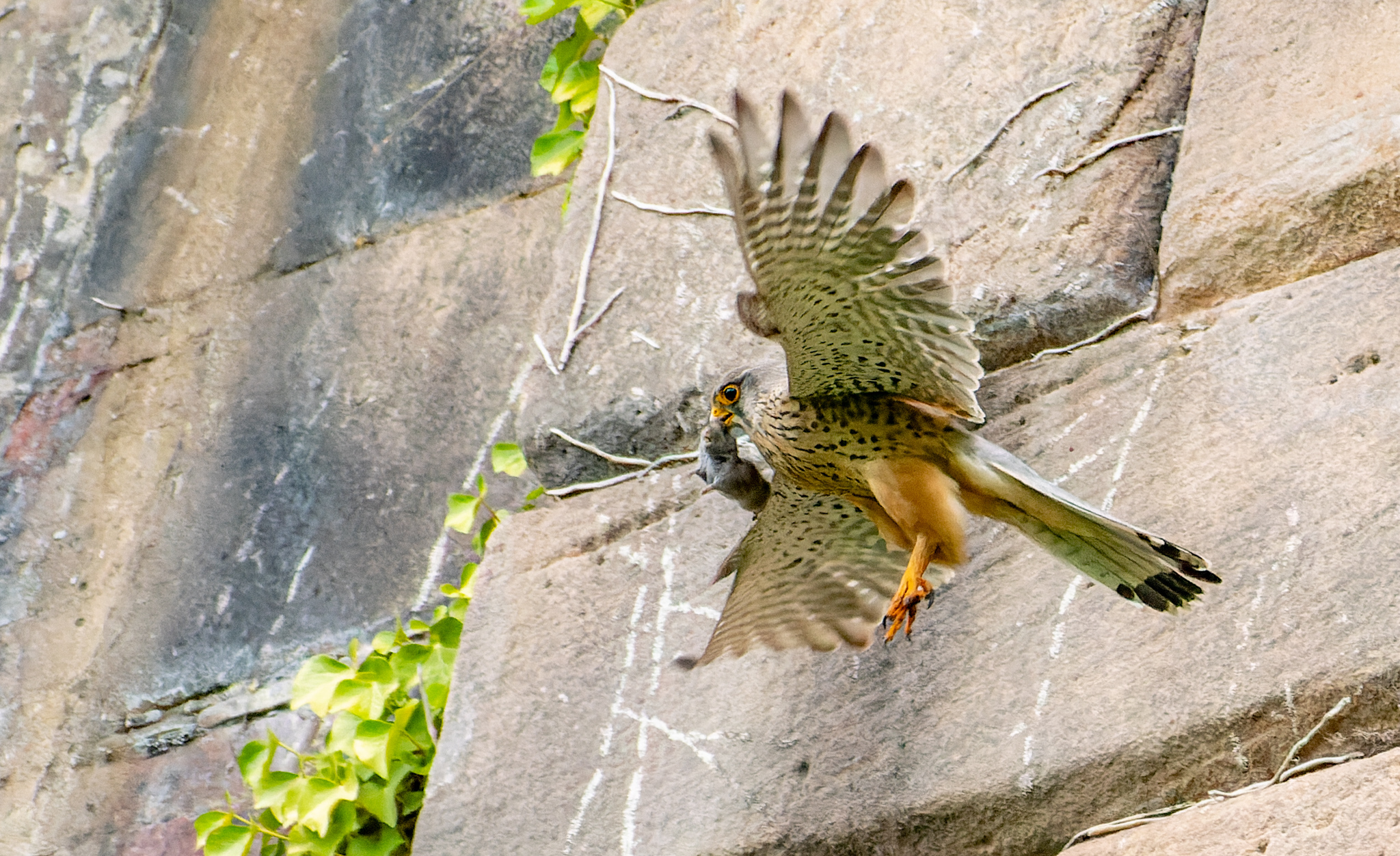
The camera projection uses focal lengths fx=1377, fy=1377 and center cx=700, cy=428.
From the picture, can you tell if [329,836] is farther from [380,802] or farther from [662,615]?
[662,615]

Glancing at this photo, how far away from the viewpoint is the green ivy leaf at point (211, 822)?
313 cm

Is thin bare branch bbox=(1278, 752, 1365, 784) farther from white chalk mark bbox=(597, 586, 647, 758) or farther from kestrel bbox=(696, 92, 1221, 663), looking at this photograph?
white chalk mark bbox=(597, 586, 647, 758)

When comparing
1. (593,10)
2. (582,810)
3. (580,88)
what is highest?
(593,10)

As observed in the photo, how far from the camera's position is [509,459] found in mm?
3166

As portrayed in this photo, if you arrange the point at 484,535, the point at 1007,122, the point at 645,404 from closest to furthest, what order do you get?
the point at 1007,122 → the point at 645,404 → the point at 484,535

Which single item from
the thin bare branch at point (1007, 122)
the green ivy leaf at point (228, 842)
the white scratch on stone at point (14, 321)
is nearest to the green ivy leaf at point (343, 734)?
the green ivy leaf at point (228, 842)

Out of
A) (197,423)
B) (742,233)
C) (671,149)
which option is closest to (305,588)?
(197,423)

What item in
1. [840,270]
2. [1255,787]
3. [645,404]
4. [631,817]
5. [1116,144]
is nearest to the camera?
[1255,787]

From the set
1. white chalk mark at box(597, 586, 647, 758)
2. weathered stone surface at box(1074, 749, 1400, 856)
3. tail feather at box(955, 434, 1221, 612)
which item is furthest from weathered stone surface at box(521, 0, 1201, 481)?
weathered stone surface at box(1074, 749, 1400, 856)

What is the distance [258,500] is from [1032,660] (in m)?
2.37

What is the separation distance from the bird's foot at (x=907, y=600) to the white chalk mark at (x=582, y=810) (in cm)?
69

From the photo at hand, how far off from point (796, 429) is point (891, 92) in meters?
0.99

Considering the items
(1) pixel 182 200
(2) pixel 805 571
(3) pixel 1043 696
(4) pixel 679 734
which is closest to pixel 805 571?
(2) pixel 805 571

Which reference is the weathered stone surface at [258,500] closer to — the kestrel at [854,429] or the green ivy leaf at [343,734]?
the green ivy leaf at [343,734]
